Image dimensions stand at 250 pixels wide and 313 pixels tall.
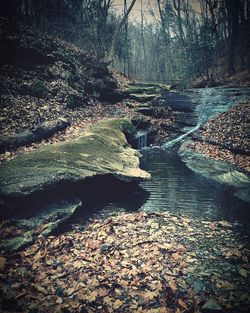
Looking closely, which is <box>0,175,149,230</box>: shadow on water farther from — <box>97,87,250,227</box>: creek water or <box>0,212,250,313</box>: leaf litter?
<box>0,212,250,313</box>: leaf litter

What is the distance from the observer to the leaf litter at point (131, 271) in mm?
3744

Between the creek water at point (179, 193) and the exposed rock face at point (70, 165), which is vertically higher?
the exposed rock face at point (70, 165)

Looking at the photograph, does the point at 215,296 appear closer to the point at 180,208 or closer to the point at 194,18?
the point at 180,208

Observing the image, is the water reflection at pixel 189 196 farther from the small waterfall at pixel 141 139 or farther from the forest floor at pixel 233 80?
the forest floor at pixel 233 80

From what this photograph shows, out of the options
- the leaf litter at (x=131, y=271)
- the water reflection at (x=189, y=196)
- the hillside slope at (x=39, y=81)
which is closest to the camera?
the leaf litter at (x=131, y=271)

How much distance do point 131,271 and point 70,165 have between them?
302cm

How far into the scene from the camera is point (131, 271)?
171 inches

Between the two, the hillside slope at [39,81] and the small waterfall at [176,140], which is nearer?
the hillside slope at [39,81]

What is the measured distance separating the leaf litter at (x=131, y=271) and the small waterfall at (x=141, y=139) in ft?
23.0

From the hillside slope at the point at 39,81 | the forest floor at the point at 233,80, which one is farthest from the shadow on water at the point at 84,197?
the forest floor at the point at 233,80

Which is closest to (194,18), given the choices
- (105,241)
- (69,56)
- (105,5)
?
(105,5)

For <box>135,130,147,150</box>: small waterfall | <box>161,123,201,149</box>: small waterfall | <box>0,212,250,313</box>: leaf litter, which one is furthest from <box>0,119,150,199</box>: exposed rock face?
<box>161,123,201,149</box>: small waterfall

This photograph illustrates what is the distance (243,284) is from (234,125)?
8.84 m

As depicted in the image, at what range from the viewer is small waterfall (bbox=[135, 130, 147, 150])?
40.7 ft
